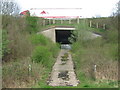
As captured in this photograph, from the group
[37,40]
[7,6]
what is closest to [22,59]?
[37,40]

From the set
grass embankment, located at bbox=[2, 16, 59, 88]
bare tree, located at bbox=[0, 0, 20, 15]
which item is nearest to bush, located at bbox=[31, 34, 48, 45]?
grass embankment, located at bbox=[2, 16, 59, 88]

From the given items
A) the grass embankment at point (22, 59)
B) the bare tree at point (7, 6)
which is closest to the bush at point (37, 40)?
the grass embankment at point (22, 59)

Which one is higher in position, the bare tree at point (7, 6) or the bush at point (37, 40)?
the bare tree at point (7, 6)

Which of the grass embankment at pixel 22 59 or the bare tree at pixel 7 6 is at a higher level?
the bare tree at pixel 7 6

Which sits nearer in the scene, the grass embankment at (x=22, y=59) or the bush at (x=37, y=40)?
the grass embankment at (x=22, y=59)

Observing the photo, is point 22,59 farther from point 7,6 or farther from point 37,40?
point 7,6

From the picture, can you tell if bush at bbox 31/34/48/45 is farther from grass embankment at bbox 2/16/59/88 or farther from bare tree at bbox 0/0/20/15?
bare tree at bbox 0/0/20/15

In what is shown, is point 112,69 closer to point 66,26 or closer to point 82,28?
point 82,28

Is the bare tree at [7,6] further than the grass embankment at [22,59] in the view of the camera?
Yes

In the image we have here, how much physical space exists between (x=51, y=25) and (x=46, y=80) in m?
24.3

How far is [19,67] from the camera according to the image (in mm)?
9938

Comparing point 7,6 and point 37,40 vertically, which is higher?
point 7,6

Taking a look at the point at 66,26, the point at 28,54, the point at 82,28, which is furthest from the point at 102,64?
the point at 66,26

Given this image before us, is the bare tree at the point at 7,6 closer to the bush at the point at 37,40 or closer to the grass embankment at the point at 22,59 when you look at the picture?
the grass embankment at the point at 22,59
